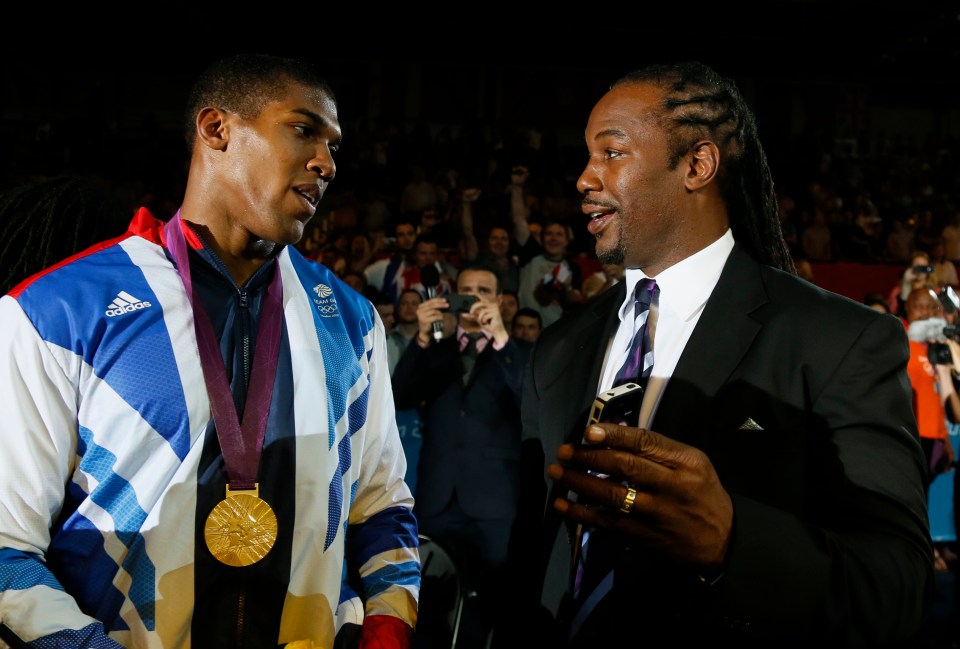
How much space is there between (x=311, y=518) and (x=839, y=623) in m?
1.09

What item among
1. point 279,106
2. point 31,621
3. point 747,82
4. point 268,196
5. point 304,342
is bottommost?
point 31,621

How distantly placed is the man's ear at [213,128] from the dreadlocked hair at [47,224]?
0.58m

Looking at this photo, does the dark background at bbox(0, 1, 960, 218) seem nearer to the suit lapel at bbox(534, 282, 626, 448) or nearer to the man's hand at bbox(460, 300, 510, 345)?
the man's hand at bbox(460, 300, 510, 345)

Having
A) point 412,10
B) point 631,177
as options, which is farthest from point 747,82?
point 631,177

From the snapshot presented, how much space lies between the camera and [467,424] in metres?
4.40

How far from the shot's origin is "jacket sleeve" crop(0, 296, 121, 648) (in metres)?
1.54

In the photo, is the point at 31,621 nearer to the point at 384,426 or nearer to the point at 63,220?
the point at 384,426

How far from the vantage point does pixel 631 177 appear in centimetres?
184

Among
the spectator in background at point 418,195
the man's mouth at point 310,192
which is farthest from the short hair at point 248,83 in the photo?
the spectator in background at point 418,195

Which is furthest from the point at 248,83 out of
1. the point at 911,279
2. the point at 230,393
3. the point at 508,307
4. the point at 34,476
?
the point at 911,279

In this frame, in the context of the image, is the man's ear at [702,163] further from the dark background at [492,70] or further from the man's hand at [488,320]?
the dark background at [492,70]

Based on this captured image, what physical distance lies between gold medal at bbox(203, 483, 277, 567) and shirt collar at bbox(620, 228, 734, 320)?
3.18 ft

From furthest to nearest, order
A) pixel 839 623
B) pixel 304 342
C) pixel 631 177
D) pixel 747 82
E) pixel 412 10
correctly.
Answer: pixel 747 82
pixel 412 10
pixel 304 342
pixel 631 177
pixel 839 623

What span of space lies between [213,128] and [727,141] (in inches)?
48.8
